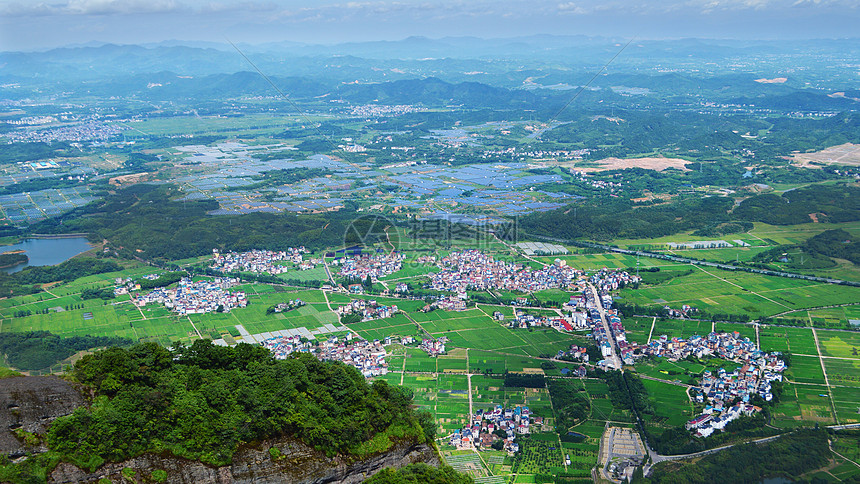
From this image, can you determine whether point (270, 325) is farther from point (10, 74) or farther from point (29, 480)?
point (10, 74)

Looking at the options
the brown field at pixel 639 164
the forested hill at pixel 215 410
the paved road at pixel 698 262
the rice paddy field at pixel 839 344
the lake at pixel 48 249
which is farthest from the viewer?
the brown field at pixel 639 164

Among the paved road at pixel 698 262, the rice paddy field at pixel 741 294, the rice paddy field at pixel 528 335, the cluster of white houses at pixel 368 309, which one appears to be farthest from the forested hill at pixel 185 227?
the rice paddy field at pixel 741 294

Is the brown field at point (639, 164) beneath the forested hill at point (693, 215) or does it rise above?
beneath

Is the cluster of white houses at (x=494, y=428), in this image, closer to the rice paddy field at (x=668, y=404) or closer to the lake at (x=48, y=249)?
the rice paddy field at (x=668, y=404)

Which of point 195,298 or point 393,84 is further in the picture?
point 393,84

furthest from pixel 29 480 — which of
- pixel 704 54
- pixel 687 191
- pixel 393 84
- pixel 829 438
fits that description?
pixel 704 54
